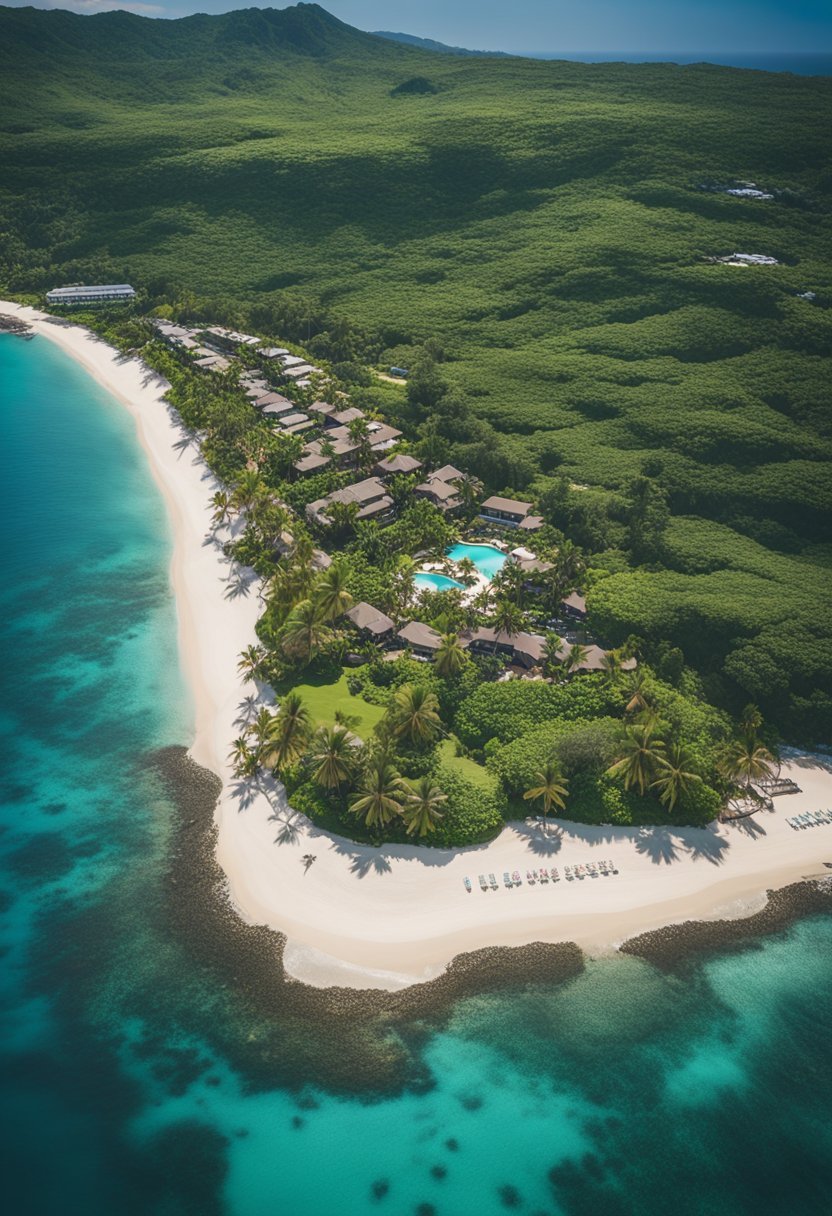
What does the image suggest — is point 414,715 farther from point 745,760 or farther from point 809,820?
point 809,820

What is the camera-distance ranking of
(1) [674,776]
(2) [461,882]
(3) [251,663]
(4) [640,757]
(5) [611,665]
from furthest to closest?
1. (3) [251,663]
2. (5) [611,665]
3. (4) [640,757]
4. (1) [674,776]
5. (2) [461,882]

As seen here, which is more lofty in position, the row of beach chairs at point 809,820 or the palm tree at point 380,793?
the palm tree at point 380,793

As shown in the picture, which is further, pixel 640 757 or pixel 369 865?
pixel 640 757

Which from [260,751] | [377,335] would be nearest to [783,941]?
[260,751]

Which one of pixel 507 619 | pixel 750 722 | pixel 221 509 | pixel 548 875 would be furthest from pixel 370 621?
pixel 750 722

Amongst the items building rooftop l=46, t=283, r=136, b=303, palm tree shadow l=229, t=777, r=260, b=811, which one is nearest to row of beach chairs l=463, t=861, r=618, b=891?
palm tree shadow l=229, t=777, r=260, b=811

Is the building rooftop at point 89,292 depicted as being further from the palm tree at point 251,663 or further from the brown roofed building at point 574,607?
the brown roofed building at point 574,607

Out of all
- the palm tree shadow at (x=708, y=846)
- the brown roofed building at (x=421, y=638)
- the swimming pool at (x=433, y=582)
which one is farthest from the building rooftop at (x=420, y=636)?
the palm tree shadow at (x=708, y=846)
